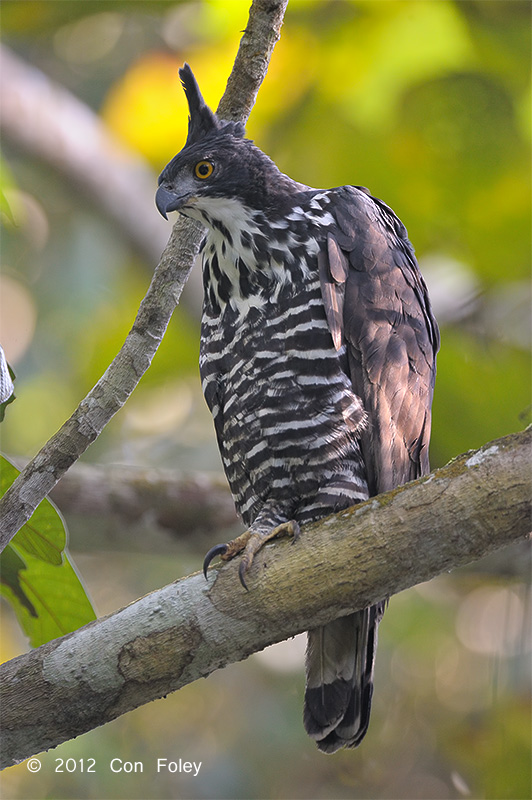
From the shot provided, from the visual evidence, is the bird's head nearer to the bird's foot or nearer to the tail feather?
the bird's foot

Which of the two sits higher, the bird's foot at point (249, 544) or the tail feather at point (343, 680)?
the bird's foot at point (249, 544)

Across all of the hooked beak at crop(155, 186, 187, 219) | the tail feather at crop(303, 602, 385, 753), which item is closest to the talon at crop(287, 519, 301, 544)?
the tail feather at crop(303, 602, 385, 753)

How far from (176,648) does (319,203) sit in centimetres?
167

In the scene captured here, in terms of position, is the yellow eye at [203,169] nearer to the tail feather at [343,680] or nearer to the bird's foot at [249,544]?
the bird's foot at [249,544]

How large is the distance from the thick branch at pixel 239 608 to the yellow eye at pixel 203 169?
52.5 inches

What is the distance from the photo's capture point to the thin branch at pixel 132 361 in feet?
7.99

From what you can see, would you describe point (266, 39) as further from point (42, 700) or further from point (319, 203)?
point (42, 700)

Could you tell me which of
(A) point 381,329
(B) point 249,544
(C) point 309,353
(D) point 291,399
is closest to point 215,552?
(B) point 249,544

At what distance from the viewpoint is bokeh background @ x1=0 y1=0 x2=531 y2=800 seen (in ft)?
15.7

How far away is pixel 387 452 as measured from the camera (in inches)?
116

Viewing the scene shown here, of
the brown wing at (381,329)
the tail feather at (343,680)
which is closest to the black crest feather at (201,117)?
the brown wing at (381,329)

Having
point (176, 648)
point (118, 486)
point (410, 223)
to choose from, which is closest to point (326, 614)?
point (176, 648)

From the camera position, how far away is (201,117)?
122 inches

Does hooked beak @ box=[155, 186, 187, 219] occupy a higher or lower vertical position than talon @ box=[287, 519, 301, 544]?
higher
